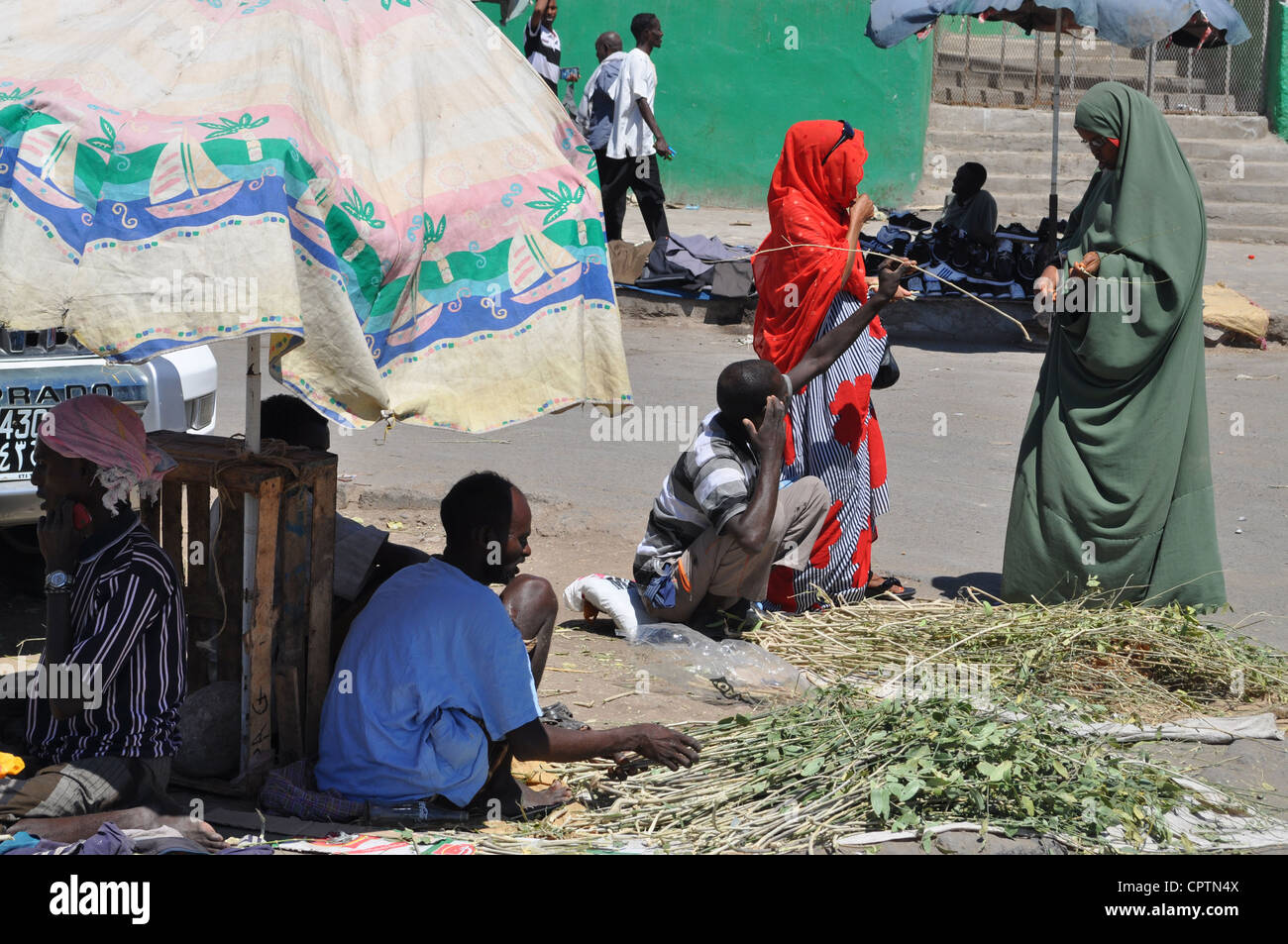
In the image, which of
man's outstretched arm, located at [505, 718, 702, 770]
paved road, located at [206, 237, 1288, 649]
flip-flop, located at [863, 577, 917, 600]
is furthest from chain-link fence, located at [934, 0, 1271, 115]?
man's outstretched arm, located at [505, 718, 702, 770]

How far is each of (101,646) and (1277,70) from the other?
15301 millimetres

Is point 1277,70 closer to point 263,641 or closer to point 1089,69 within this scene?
point 1089,69

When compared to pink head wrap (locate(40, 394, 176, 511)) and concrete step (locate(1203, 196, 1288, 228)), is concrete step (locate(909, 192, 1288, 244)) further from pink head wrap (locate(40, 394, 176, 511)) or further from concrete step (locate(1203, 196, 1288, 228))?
pink head wrap (locate(40, 394, 176, 511))

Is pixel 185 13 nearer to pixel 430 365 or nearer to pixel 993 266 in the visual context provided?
pixel 430 365

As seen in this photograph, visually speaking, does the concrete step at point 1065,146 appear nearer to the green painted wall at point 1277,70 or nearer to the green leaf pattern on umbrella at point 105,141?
the green painted wall at point 1277,70

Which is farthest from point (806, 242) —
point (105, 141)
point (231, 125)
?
point (105, 141)

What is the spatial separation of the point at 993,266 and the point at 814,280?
5975mm

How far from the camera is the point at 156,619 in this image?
3234 millimetres

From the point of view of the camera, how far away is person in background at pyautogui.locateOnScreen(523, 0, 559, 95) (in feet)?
42.6

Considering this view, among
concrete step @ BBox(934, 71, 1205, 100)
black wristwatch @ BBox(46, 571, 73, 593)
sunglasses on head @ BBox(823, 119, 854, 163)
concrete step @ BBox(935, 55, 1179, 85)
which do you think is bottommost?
black wristwatch @ BBox(46, 571, 73, 593)

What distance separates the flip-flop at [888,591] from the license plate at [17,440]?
3304 millimetres

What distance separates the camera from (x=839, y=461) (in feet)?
18.8

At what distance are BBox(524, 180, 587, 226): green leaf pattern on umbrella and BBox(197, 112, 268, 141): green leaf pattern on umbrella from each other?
639mm

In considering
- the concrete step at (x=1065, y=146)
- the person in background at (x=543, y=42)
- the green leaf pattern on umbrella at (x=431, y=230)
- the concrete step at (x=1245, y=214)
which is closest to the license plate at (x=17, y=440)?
the green leaf pattern on umbrella at (x=431, y=230)
